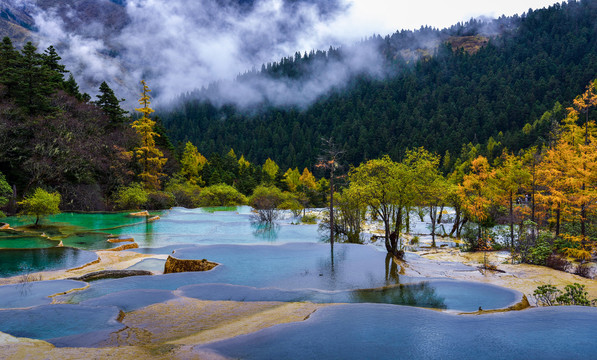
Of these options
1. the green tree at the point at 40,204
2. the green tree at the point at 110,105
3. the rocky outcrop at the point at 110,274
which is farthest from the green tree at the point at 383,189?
the green tree at the point at 110,105

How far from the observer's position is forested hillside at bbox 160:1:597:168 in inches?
5172

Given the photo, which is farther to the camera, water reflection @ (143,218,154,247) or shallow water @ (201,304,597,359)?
water reflection @ (143,218,154,247)

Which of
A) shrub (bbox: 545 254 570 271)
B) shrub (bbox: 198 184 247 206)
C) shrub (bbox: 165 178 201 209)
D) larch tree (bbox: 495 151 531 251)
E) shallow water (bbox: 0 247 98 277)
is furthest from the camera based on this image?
shrub (bbox: 198 184 247 206)

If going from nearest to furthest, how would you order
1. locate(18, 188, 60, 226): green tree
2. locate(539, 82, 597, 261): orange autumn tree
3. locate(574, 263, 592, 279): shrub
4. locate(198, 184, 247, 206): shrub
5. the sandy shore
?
the sandy shore, locate(574, 263, 592, 279): shrub, locate(539, 82, 597, 261): orange autumn tree, locate(18, 188, 60, 226): green tree, locate(198, 184, 247, 206): shrub

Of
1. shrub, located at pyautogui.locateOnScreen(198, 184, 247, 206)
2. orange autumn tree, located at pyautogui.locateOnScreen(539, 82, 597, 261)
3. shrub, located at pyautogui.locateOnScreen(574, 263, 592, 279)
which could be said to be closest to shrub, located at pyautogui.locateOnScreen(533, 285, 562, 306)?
shrub, located at pyautogui.locateOnScreen(574, 263, 592, 279)

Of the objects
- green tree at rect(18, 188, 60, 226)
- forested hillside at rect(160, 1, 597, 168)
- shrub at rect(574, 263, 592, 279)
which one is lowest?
shrub at rect(574, 263, 592, 279)

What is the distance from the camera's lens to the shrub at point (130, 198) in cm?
4134

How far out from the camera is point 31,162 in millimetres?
33250

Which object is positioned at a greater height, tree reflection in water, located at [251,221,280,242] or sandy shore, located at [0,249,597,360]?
tree reflection in water, located at [251,221,280,242]

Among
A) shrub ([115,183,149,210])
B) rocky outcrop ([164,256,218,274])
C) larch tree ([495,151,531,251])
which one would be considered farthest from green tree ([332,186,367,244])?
shrub ([115,183,149,210])

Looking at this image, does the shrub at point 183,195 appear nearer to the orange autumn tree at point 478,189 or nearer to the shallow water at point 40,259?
the shallow water at point 40,259

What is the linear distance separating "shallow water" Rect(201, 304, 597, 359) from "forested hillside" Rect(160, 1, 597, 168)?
350 feet

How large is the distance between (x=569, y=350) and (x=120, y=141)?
1953 inches

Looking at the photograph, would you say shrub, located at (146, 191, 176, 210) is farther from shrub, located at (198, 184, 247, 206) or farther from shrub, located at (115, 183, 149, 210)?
shrub, located at (198, 184, 247, 206)
